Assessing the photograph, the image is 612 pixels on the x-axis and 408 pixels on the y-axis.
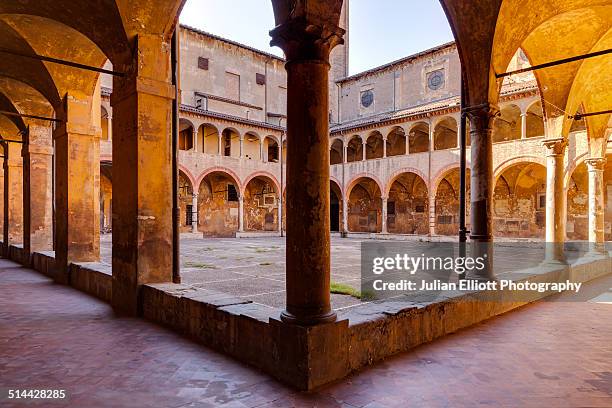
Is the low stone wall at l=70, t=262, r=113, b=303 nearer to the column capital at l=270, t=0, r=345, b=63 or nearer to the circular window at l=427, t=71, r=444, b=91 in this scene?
the column capital at l=270, t=0, r=345, b=63

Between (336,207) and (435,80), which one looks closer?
(435,80)

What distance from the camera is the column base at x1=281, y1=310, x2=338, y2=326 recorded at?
3.07 meters

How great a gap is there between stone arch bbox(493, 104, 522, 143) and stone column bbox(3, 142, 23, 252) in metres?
22.2

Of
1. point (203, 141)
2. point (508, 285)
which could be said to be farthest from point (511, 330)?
point (203, 141)

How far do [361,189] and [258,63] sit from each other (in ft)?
41.8

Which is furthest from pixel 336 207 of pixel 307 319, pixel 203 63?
pixel 307 319

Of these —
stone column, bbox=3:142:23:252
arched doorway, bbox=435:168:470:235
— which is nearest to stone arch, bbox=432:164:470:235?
arched doorway, bbox=435:168:470:235

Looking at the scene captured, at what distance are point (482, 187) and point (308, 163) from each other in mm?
3736

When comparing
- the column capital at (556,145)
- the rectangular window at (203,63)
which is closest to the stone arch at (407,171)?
the column capital at (556,145)

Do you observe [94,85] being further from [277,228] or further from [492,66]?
[277,228]

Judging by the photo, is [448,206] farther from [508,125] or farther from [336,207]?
[336,207]

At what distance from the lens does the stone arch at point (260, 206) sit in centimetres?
3009

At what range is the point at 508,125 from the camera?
23375mm

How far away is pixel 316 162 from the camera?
10.4 ft
